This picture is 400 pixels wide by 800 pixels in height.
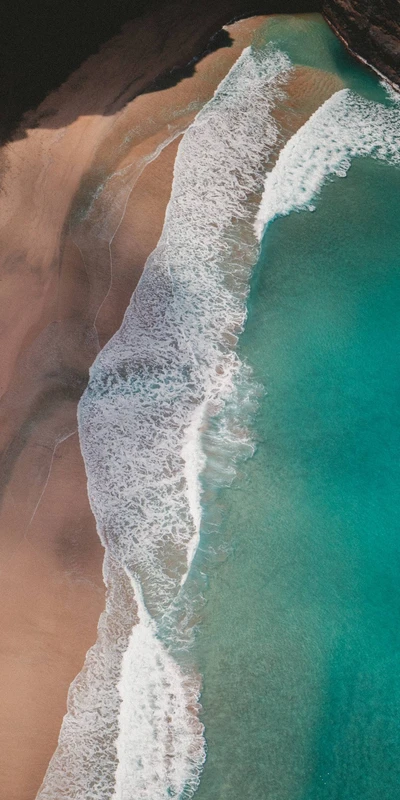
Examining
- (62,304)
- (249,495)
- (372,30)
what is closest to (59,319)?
(62,304)

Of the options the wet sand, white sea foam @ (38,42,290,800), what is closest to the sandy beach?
the wet sand

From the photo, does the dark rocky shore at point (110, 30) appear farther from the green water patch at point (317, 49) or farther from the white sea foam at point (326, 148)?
the white sea foam at point (326, 148)

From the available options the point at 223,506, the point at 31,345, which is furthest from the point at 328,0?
the point at 223,506

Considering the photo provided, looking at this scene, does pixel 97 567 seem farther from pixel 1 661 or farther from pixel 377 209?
pixel 377 209

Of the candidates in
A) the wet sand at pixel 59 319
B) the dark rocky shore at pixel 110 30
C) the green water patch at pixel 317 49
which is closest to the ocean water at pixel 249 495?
the wet sand at pixel 59 319

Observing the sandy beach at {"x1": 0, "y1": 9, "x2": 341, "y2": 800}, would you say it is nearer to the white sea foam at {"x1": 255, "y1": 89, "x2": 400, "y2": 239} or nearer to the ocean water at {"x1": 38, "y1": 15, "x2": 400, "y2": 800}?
the ocean water at {"x1": 38, "y1": 15, "x2": 400, "y2": 800}

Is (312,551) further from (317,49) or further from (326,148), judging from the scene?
(317,49)
